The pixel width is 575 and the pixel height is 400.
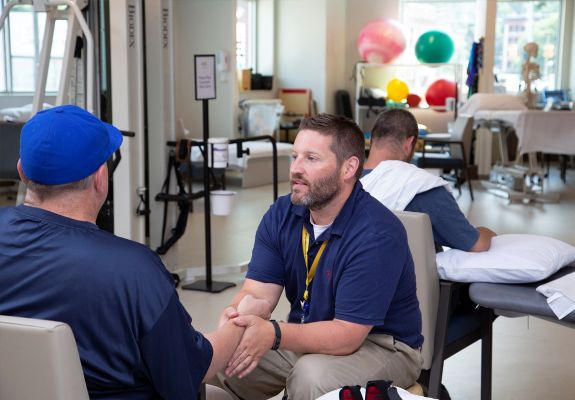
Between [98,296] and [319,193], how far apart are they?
837 millimetres

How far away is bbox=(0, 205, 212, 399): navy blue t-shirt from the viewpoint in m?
1.38

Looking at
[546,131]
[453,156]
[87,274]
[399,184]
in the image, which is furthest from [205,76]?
[453,156]

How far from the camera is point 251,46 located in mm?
12102

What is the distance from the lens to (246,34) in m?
11.9

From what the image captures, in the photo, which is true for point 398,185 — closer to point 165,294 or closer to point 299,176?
point 299,176

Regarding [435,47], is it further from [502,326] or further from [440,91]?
[502,326]

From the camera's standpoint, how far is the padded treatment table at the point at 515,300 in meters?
2.32

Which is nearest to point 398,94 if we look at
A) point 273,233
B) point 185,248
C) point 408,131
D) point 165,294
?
point 185,248

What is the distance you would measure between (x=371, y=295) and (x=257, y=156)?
7725 mm

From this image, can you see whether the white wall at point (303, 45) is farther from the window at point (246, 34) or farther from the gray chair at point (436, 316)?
the gray chair at point (436, 316)

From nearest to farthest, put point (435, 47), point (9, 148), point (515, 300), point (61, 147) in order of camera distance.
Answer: point (61, 147), point (515, 300), point (9, 148), point (435, 47)

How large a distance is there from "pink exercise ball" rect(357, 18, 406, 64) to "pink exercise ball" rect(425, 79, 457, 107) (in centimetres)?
83

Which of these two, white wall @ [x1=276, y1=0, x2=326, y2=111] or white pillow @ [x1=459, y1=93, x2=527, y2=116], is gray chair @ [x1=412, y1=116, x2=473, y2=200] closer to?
white pillow @ [x1=459, y1=93, x2=527, y2=116]

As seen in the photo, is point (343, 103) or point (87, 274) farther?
point (343, 103)
